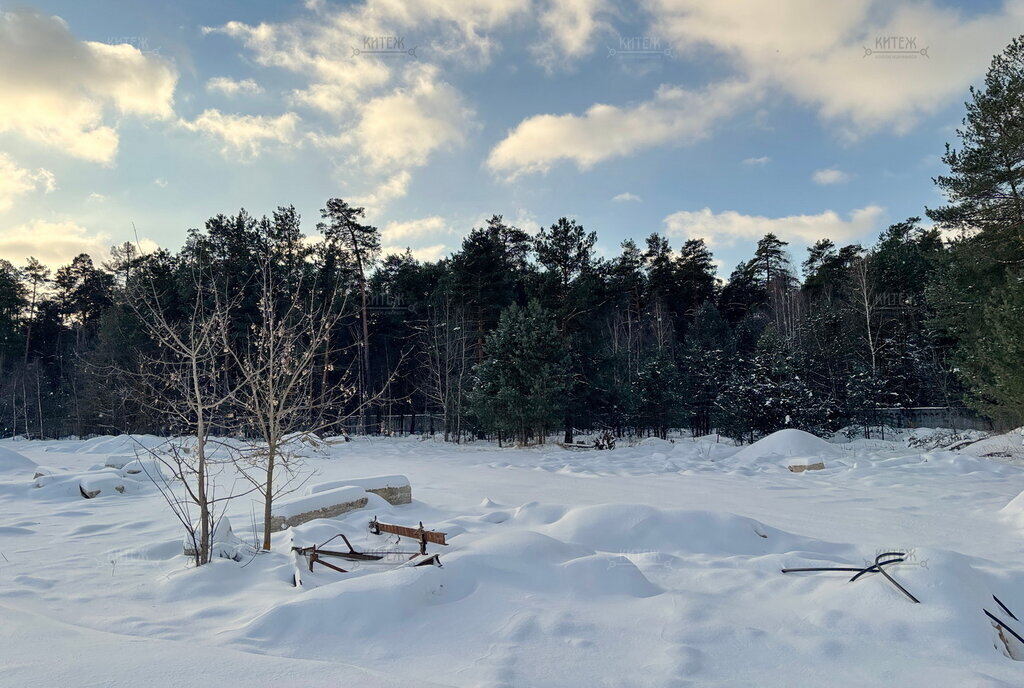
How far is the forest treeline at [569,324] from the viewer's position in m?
16.2

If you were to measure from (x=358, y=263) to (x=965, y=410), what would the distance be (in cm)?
2817

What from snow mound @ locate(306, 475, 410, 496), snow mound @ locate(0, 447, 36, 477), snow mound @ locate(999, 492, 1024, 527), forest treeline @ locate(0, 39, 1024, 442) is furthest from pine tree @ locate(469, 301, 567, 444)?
snow mound @ locate(999, 492, 1024, 527)

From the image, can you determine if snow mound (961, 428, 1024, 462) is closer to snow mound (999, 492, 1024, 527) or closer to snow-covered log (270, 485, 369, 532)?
snow mound (999, 492, 1024, 527)

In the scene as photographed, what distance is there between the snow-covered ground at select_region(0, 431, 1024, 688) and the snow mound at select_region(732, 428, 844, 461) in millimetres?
5789

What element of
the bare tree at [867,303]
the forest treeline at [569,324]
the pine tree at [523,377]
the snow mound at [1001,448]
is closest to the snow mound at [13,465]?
the forest treeline at [569,324]

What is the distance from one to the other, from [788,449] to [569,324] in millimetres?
9881

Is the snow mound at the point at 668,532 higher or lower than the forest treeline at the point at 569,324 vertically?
lower

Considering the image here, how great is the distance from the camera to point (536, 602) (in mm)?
3826

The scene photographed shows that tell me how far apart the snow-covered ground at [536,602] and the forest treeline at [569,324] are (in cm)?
185

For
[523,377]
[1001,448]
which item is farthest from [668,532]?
[523,377]

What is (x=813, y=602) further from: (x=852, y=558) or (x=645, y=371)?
(x=645, y=371)

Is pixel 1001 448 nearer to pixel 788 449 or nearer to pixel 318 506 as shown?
pixel 788 449

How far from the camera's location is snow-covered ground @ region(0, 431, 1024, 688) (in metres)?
2.80

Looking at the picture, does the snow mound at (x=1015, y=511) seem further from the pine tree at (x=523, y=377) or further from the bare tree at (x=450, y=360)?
the bare tree at (x=450, y=360)
